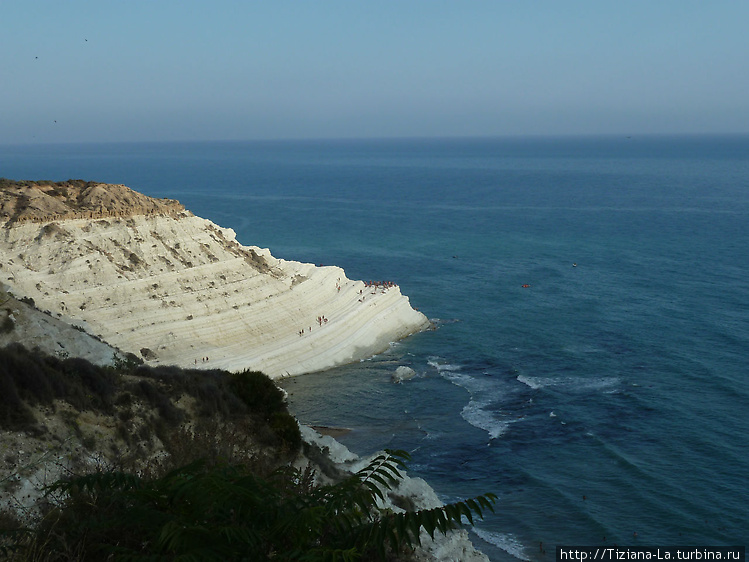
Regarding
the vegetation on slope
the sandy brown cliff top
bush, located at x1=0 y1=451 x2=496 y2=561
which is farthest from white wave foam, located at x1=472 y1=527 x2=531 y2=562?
the sandy brown cliff top

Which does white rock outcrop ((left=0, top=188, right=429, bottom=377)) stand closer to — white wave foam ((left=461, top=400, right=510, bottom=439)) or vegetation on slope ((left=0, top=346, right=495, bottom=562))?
→ white wave foam ((left=461, top=400, right=510, bottom=439))

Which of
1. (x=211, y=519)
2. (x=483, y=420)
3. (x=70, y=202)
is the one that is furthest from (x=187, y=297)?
(x=211, y=519)

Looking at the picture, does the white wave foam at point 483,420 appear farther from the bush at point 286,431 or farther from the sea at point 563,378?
the bush at point 286,431

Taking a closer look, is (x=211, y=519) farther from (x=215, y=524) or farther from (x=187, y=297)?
(x=187, y=297)

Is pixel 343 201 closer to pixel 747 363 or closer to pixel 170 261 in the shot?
pixel 170 261

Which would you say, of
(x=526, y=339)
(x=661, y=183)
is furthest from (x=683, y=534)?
(x=661, y=183)

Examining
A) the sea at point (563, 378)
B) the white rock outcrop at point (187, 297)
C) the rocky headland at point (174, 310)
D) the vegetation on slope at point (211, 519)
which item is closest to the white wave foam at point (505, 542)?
the sea at point (563, 378)

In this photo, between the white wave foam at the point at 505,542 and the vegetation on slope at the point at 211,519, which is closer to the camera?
the vegetation on slope at the point at 211,519
